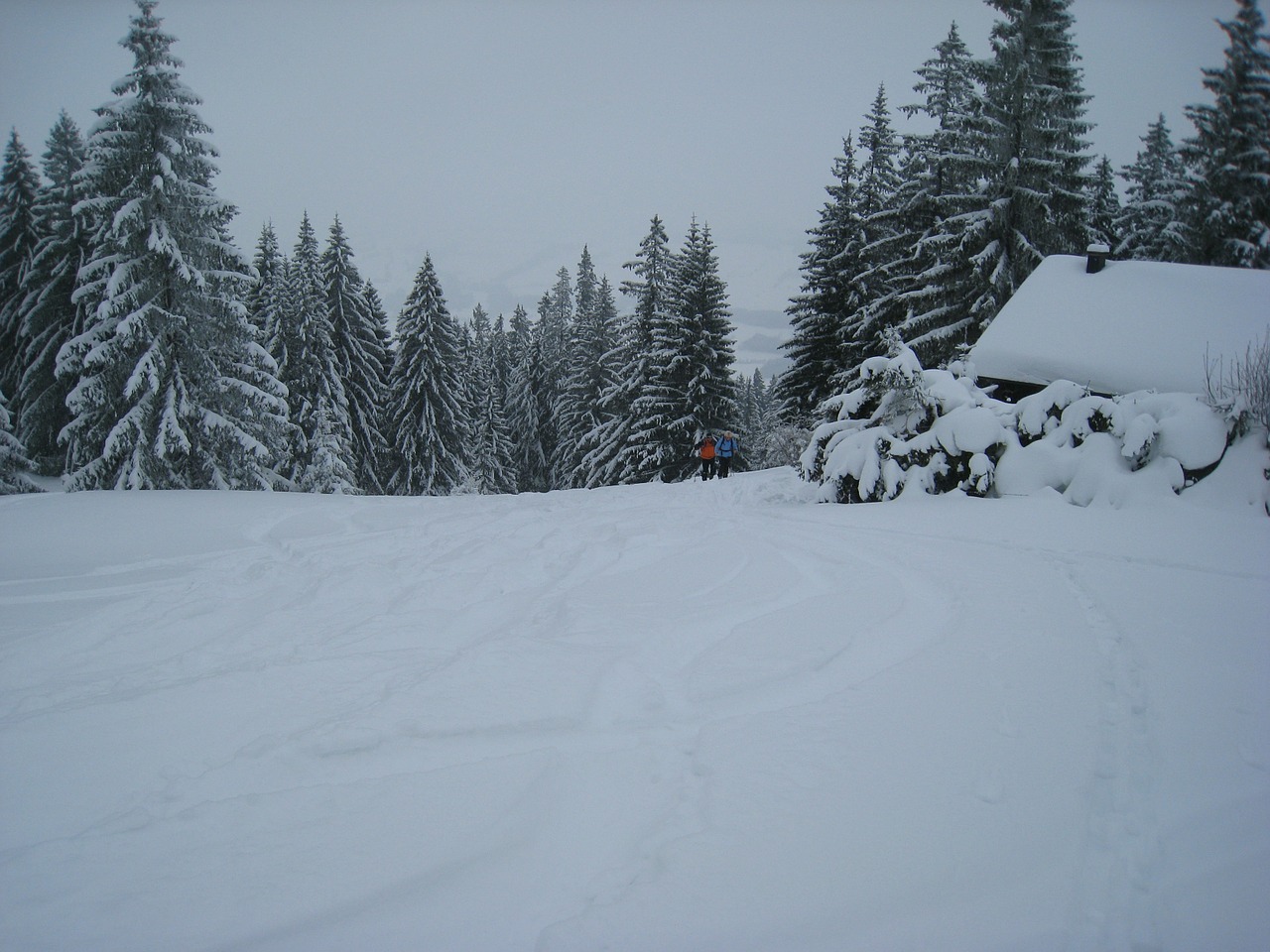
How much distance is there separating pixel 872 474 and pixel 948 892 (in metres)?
8.19

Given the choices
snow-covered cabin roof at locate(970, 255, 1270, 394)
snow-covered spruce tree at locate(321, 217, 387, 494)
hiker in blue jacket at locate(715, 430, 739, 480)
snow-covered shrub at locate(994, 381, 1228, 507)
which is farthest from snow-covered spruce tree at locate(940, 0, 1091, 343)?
snow-covered spruce tree at locate(321, 217, 387, 494)

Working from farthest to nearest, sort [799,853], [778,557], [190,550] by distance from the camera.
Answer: [190,550], [778,557], [799,853]

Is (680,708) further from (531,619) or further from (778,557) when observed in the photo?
(778,557)

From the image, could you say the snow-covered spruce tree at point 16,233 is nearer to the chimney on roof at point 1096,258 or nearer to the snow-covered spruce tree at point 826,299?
the snow-covered spruce tree at point 826,299

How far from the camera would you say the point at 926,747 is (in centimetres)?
247

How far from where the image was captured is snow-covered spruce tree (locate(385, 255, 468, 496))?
25.8 meters

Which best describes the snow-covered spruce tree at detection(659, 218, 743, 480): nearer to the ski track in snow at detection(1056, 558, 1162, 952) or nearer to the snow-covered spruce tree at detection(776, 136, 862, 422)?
the snow-covered spruce tree at detection(776, 136, 862, 422)

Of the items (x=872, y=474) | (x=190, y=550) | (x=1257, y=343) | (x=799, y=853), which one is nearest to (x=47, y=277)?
(x=190, y=550)

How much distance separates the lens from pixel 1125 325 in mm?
12156

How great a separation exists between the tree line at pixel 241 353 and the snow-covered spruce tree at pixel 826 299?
116 inches

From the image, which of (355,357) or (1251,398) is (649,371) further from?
(1251,398)

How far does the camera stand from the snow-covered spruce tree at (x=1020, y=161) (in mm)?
15914

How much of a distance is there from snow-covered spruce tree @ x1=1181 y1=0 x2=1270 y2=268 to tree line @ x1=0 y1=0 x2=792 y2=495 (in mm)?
15693

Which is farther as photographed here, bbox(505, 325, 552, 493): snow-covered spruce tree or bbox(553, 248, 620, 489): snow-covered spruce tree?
bbox(505, 325, 552, 493): snow-covered spruce tree
